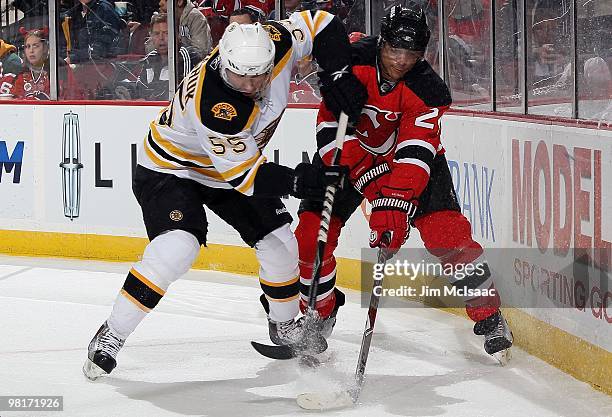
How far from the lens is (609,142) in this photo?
3412 millimetres

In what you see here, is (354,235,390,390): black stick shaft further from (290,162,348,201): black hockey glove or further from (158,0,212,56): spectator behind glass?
(158,0,212,56): spectator behind glass

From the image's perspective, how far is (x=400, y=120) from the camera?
382 cm

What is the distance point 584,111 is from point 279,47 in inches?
39.2

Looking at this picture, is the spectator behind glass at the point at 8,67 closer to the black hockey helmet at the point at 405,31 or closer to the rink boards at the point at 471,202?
the rink boards at the point at 471,202

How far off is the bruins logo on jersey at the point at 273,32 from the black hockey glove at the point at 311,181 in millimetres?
460

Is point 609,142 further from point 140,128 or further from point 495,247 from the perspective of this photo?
point 140,128

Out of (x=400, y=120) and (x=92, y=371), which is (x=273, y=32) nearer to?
(x=400, y=120)

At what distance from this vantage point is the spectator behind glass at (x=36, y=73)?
6.50 meters

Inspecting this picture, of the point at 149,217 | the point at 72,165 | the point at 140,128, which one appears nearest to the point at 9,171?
the point at 72,165

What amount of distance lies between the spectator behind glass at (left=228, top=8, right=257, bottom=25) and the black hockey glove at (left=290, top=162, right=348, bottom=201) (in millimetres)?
2761

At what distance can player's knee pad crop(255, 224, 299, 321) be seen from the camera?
3768 millimetres

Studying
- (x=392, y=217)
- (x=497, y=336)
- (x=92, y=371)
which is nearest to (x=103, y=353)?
(x=92, y=371)

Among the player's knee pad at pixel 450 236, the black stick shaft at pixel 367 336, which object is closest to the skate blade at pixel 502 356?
the player's knee pad at pixel 450 236

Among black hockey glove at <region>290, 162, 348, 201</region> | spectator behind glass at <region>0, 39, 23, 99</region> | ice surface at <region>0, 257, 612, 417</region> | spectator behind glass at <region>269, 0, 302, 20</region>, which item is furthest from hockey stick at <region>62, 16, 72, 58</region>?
black hockey glove at <region>290, 162, 348, 201</region>
